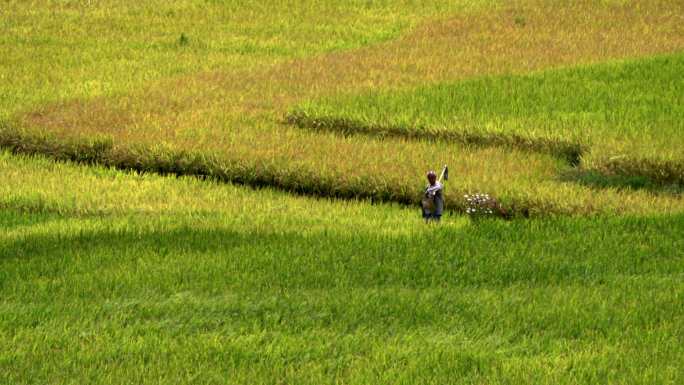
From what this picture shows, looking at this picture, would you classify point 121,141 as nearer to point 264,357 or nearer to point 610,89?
point 610,89

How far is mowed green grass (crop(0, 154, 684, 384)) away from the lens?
7211 millimetres

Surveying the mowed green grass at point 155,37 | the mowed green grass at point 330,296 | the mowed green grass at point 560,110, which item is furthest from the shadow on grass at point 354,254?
the mowed green grass at point 155,37

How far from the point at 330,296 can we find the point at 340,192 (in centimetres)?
459

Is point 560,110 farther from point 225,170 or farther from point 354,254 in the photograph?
point 354,254

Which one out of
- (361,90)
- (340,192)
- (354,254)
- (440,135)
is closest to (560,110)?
(440,135)

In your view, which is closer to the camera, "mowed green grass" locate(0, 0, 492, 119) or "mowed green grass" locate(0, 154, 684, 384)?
"mowed green grass" locate(0, 154, 684, 384)

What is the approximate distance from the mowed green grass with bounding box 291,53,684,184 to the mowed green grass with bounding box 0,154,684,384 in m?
2.79

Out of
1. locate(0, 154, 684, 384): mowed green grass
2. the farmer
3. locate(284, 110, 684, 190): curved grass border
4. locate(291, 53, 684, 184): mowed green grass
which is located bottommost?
locate(0, 154, 684, 384): mowed green grass

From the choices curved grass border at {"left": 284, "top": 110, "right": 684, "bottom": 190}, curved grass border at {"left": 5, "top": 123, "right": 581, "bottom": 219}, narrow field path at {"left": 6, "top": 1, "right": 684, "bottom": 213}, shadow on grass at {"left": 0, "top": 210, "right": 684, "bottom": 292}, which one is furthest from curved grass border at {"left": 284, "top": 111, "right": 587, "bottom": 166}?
Result: shadow on grass at {"left": 0, "top": 210, "right": 684, "bottom": 292}

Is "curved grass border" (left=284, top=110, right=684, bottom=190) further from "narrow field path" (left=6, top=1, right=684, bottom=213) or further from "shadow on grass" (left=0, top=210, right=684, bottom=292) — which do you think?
"shadow on grass" (left=0, top=210, right=684, bottom=292)

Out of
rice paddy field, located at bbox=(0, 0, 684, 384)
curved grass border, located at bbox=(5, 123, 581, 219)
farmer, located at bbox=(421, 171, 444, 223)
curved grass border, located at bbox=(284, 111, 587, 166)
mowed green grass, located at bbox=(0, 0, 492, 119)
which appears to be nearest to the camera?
rice paddy field, located at bbox=(0, 0, 684, 384)

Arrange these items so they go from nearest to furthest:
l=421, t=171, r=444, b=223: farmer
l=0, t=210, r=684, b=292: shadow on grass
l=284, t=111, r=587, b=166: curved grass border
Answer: l=0, t=210, r=684, b=292: shadow on grass
l=421, t=171, r=444, b=223: farmer
l=284, t=111, r=587, b=166: curved grass border

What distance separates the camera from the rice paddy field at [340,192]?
298 inches

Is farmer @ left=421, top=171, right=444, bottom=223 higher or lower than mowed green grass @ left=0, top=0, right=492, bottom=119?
lower
